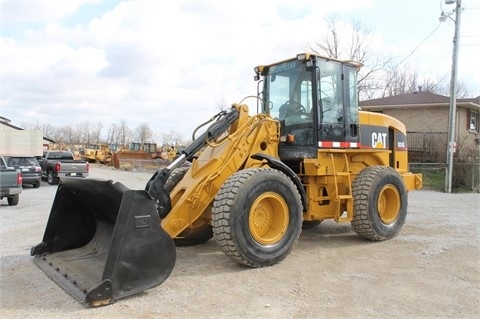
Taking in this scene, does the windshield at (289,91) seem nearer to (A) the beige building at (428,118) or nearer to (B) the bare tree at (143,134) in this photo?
(A) the beige building at (428,118)

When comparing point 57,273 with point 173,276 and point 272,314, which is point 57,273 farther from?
point 272,314

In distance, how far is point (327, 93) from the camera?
7.14 m

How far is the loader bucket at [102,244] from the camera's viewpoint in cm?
448

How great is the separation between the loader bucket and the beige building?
19370 mm

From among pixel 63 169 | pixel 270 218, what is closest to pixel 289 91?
pixel 270 218

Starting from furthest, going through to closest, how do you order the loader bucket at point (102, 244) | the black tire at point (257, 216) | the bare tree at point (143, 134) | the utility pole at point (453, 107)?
the bare tree at point (143, 134) → the utility pole at point (453, 107) → the black tire at point (257, 216) → the loader bucket at point (102, 244)

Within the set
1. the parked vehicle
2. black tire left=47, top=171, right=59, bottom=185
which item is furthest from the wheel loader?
black tire left=47, top=171, right=59, bottom=185

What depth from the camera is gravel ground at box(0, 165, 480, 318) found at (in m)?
4.36

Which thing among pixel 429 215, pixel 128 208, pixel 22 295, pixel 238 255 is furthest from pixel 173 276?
pixel 429 215

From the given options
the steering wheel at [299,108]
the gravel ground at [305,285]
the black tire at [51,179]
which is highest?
the steering wheel at [299,108]

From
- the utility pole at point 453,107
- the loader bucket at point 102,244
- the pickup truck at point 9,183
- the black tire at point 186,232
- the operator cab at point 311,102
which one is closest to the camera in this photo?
the loader bucket at point 102,244

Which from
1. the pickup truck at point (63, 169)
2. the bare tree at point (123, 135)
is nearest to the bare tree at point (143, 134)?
the bare tree at point (123, 135)

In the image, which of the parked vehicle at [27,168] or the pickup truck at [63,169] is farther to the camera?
the pickup truck at [63,169]

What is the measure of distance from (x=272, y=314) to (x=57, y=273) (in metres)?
2.65
